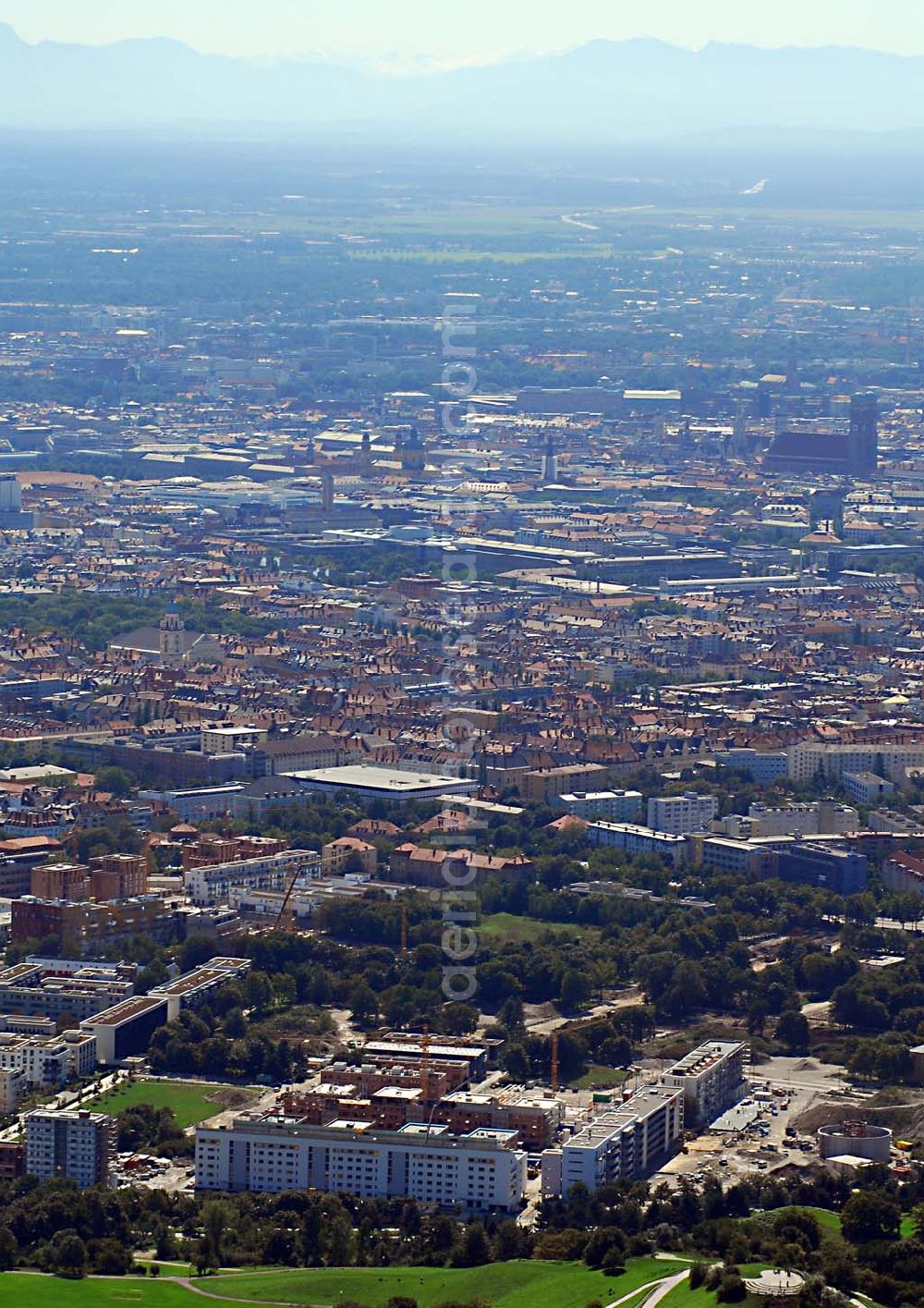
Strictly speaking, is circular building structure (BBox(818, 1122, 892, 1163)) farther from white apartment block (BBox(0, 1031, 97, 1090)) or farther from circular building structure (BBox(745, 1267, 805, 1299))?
white apartment block (BBox(0, 1031, 97, 1090))

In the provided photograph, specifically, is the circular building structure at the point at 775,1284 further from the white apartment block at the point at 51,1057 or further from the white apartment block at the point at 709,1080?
the white apartment block at the point at 51,1057

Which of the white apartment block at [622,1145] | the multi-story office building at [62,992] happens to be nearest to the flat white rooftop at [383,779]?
the multi-story office building at [62,992]

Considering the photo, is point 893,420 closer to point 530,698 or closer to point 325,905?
point 530,698

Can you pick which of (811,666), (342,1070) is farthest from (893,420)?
(342,1070)

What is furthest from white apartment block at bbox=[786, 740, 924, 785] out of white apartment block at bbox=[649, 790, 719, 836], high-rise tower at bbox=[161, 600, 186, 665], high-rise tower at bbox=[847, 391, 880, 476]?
high-rise tower at bbox=[847, 391, 880, 476]

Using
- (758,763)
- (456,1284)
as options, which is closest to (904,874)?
(758,763)
